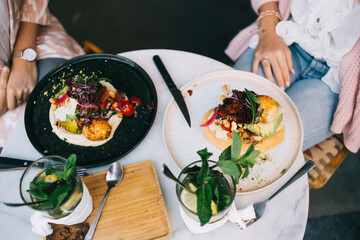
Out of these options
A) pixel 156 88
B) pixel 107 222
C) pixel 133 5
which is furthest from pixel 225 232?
pixel 133 5

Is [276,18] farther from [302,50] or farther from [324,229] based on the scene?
[324,229]

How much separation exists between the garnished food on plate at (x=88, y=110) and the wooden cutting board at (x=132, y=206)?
187 mm

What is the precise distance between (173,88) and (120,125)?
0.27 meters

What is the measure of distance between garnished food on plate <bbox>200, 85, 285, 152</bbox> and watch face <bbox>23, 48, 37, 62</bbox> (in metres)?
0.96

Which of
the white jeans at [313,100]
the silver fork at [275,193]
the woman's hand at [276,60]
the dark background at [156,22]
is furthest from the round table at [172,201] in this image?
the dark background at [156,22]

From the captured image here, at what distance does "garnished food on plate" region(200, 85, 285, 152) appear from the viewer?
100 cm

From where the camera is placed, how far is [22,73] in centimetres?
129

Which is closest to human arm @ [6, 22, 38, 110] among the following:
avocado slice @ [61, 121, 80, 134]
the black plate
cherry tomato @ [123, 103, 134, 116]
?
the black plate

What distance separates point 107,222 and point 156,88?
57 cm

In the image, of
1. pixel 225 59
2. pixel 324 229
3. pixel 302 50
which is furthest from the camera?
pixel 225 59

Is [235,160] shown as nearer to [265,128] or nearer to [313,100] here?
[265,128]

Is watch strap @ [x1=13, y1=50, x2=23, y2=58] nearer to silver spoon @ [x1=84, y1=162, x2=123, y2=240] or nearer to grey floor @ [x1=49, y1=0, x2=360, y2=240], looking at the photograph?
silver spoon @ [x1=84, y1=162, x2=123, y2=240]

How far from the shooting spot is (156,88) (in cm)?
114

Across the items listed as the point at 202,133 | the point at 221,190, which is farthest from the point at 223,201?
the point at 202,133
